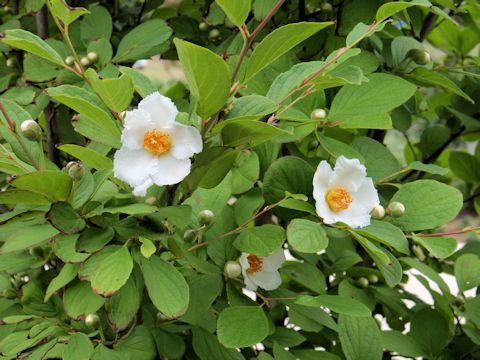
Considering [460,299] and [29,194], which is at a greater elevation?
[29,194]

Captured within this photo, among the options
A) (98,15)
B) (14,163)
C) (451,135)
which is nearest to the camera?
(14,163)

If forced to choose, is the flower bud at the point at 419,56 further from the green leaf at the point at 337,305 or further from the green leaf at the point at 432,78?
the green leaf at the point at 337,305

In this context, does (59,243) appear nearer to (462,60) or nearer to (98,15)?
(98,15)

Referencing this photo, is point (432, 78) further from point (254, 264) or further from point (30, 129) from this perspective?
point (30, 129)

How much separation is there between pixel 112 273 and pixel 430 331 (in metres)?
0.49

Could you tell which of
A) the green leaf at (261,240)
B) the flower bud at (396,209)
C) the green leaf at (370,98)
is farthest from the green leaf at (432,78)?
the green leaf at (261,240)

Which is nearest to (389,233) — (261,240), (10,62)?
(261,240)

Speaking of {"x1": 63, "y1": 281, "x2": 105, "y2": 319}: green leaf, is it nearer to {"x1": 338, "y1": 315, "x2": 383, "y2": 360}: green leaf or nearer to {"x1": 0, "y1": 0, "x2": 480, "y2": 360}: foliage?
{"x1": 0, "y1": 0, "x2": 480, "y2": 360}: foliage

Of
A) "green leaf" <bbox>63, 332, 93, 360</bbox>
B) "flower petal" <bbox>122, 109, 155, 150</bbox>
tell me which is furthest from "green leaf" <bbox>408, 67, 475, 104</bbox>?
"green leaf" <bbox>63, 332, 93, 360</bbox>

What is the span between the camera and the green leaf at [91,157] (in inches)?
22.6

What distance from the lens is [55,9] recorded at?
1.86 feet

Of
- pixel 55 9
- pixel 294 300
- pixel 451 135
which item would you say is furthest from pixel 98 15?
pixel 451 135

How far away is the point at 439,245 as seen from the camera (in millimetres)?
661

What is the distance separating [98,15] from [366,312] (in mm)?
571
